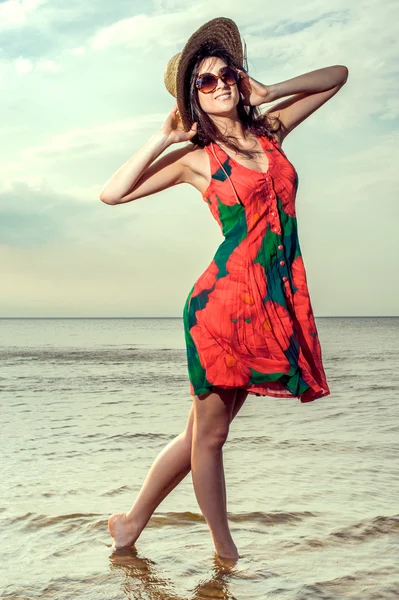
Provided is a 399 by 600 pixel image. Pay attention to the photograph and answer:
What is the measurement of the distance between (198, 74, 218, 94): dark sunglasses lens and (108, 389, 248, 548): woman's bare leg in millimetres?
1275

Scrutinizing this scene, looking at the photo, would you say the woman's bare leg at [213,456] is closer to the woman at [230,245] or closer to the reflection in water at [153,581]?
the woman at [230,245]

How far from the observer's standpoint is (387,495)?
13.8ft

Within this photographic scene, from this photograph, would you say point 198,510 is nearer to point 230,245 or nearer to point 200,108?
point 230,245

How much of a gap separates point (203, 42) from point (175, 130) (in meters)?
0.38

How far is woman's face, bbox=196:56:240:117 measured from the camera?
290 centimetres

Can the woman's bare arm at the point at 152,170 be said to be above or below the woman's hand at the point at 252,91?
below

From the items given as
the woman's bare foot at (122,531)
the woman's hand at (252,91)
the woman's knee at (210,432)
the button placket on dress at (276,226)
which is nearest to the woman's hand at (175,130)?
the woman's hand at (252,91)

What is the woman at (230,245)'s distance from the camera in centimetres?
278

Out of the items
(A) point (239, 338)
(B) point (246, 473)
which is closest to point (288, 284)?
(A) point (239, 338)

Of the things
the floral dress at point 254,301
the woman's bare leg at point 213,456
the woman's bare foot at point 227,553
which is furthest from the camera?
the woman's bare foot at point 227,553

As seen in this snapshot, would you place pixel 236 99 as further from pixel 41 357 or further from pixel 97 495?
pixel 41 357

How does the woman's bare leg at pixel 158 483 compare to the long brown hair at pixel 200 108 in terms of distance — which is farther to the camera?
the woman's bare leg at pixel 158 483

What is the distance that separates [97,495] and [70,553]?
0.96 meters

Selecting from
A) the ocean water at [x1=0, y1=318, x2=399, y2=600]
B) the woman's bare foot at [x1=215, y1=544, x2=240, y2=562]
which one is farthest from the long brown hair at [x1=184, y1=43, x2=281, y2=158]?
the ocean water at [x1=0, y1=318, x2=399, y2=600]
